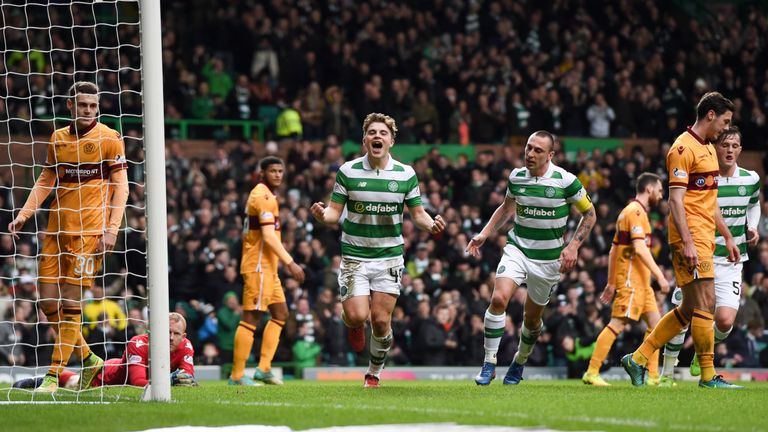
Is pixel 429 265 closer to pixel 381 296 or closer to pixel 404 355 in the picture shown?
pixel 404 355

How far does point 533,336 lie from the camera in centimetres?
1228

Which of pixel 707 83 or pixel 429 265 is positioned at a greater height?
pixel 707 83

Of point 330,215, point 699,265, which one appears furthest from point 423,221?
point 699,265

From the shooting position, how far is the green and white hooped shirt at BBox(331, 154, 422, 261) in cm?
1107

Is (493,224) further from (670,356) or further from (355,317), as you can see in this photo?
(670,356)

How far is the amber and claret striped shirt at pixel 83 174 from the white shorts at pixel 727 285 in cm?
607

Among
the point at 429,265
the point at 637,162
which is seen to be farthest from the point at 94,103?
the point at 637,162

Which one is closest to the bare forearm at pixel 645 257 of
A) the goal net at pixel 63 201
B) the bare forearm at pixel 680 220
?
the bare forearm at pixel 680 220

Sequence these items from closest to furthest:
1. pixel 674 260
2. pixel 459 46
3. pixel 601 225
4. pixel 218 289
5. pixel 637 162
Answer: pixel 674 260 → pixel 218 289 → pixel 601 225 → pixel 637 162 → pixel 459 46

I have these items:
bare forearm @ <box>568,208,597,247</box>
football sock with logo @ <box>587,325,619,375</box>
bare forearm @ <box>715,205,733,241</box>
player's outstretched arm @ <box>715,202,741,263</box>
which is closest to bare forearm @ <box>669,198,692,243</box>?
player's outstretched arm @ <box>715,202,741,263</box>

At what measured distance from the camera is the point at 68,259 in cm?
1051

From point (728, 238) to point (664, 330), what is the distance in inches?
43.9

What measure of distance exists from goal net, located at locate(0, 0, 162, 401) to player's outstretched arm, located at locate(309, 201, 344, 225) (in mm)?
1558

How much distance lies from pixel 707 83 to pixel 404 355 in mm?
12539
